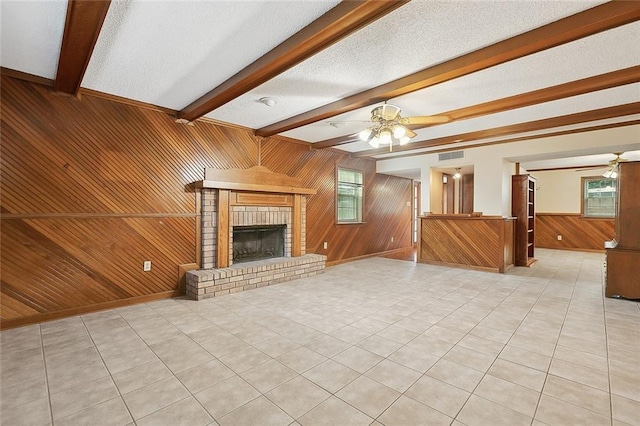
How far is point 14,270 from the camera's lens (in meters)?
2.96

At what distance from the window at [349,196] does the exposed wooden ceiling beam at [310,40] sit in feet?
12.9

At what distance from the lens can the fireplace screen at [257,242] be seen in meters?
5.03

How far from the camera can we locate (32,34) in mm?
2285

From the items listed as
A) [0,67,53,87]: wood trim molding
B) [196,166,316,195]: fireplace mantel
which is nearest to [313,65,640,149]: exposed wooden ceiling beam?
[196,166,316,195]: fireplace mantel

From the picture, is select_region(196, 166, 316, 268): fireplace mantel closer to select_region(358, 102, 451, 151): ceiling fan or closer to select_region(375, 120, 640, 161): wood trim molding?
select_region(358, 102, 451, 151): ceiling fan

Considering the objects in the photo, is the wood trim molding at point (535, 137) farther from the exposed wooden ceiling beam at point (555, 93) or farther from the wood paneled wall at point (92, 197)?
the wood paneled wall at point (92, 197)

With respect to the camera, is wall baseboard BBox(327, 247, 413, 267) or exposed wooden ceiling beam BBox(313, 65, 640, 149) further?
wall baseboard BBox(327, 247, 413, 267)

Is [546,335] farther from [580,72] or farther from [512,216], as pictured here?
[512,216]

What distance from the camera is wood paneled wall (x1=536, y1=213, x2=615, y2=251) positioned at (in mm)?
8086

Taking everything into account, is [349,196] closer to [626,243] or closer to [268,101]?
[268,101]

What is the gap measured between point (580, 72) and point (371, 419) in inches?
147

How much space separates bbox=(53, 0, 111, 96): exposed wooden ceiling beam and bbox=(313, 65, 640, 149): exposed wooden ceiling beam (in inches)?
154

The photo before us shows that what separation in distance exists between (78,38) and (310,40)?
180 centimetres

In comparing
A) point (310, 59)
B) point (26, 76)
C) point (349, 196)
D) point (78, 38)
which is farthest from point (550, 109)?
point (26, 76)
